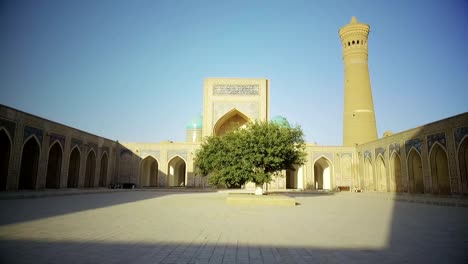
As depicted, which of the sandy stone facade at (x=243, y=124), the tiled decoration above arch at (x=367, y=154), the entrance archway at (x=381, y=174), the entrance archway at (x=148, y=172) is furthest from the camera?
the entrance archway at (x=148, y=172)

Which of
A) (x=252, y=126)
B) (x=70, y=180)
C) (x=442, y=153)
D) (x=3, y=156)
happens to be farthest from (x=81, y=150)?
(x=442, y=153)

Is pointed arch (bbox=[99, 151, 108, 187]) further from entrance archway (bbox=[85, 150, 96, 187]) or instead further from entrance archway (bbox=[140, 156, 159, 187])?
entrance archway (bbox=[140, 156, 159, 187])

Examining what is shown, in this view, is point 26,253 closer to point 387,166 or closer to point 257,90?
point 387,166

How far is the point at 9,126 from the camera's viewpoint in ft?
43.7

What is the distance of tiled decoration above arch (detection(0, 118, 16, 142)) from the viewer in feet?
42.5

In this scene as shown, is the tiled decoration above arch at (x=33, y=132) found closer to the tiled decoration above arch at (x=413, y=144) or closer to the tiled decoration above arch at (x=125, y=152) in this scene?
the tiled decoration above arch at (x=125, y=152)

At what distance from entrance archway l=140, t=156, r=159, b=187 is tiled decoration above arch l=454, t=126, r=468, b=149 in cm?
2029

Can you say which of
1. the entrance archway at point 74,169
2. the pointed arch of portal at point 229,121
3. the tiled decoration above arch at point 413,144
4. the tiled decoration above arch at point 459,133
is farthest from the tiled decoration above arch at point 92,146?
the tiled decoration above arch at point 459,133

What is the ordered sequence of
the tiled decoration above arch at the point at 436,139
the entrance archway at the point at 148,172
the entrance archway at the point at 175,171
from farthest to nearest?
the entrance archway at the point at 175,171
the entrance archway at the point at 148,172
the tiled decoration above arch at the point at 436,139

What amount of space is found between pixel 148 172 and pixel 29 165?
40.0 feet

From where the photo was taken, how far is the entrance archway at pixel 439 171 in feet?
52.9

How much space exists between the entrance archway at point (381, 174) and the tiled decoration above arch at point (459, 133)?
683cm

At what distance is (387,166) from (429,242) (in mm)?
17506

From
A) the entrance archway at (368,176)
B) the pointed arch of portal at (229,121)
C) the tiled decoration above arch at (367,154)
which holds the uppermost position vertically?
the pointed arch of portal at (229,121)
